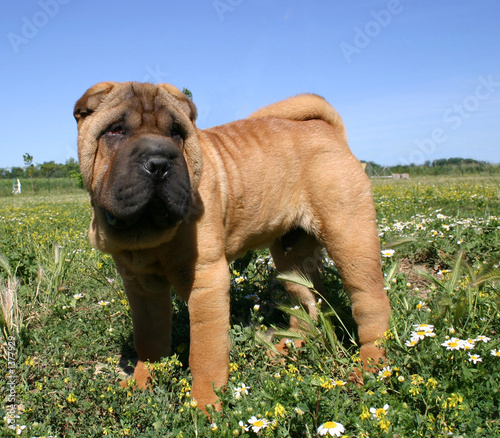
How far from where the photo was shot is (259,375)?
2623 mm

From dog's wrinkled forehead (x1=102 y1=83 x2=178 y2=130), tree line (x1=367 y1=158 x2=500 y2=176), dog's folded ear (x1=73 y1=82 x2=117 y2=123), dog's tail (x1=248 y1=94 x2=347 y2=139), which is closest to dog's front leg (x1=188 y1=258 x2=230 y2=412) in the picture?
dog's wrinkled forehead (x1=102 y1=83 x2=178 y2=130)

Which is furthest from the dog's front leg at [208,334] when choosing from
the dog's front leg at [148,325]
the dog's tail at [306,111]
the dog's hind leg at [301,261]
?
the dog's tail at [306,111]

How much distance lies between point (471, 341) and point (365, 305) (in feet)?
2.54

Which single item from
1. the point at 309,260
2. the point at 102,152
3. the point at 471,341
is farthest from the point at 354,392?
the point at 102,152

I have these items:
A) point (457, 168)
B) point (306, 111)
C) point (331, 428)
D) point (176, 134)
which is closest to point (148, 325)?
point (176, 134)

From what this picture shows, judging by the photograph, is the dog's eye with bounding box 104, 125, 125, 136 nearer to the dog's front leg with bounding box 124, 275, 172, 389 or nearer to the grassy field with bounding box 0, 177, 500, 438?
the dog's front leg with bounding box 124, 275, 172, 389

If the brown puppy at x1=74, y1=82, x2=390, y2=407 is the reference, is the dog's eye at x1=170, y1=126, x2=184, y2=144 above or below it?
above

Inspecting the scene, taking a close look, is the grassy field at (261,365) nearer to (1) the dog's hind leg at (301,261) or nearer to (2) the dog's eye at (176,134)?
(1) the dog's hind leg at (301,261)

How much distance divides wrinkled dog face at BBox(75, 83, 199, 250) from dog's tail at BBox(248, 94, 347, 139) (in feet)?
3.91

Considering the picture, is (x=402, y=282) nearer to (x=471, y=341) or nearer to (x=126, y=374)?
(x=471, y=341)

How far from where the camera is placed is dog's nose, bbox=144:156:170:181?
2.04 metres

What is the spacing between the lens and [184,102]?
8.40ft

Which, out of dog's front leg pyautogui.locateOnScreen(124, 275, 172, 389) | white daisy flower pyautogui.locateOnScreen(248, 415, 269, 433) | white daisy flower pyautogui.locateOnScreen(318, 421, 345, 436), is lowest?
white daisy flower pyautogui.locateOnScreen(248, 415, 269, 433)

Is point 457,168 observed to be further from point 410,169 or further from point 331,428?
point 331,428
